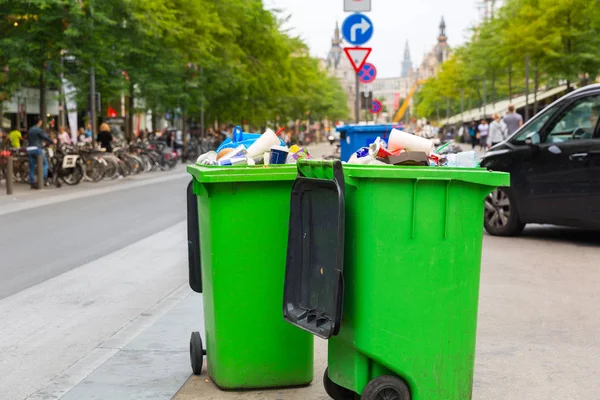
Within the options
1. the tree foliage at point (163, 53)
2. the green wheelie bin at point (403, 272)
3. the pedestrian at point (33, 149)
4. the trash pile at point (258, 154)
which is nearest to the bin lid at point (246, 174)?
the trash pile at point (258, 154)

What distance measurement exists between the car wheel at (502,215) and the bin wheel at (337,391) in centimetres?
768

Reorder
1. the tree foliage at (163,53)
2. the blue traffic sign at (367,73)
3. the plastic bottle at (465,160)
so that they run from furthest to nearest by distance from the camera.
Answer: the tree foliage at (163,53) → the blue traffic sign at (367,73) → the plastic bottle at (465,160)

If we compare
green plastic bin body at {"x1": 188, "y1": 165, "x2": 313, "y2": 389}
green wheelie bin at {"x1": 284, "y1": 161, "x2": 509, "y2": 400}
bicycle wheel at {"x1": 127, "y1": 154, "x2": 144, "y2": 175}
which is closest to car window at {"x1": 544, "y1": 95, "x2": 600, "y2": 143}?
green plastic bin body at {"x1": 188, "y1": 165, "x2": 313, "y2": 389}

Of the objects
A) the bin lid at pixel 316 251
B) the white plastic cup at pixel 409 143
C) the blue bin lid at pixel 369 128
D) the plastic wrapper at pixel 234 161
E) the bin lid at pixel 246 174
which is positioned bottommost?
the blue bin lid at pixel 369 128

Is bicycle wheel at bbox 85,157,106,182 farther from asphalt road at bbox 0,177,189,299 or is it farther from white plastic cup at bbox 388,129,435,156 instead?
white plastic cup at bbox 388,129,435,156

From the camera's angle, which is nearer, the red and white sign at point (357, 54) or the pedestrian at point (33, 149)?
the red and white sign at point (357, 54)

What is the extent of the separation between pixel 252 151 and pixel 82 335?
7.48 ft

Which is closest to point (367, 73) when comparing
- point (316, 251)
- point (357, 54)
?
point (357, 54)

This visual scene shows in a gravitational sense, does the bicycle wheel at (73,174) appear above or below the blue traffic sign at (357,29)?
below

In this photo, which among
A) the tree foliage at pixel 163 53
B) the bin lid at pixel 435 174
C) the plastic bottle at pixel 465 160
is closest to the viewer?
the bin lid at pixel 435 174

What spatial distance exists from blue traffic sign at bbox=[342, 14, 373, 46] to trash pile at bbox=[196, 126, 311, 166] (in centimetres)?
1399

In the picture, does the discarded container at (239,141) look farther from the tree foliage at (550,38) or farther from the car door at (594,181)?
the tree foliage at (550,38)

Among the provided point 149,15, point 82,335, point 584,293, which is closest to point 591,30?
point 149,15

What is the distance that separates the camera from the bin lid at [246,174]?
475cm
